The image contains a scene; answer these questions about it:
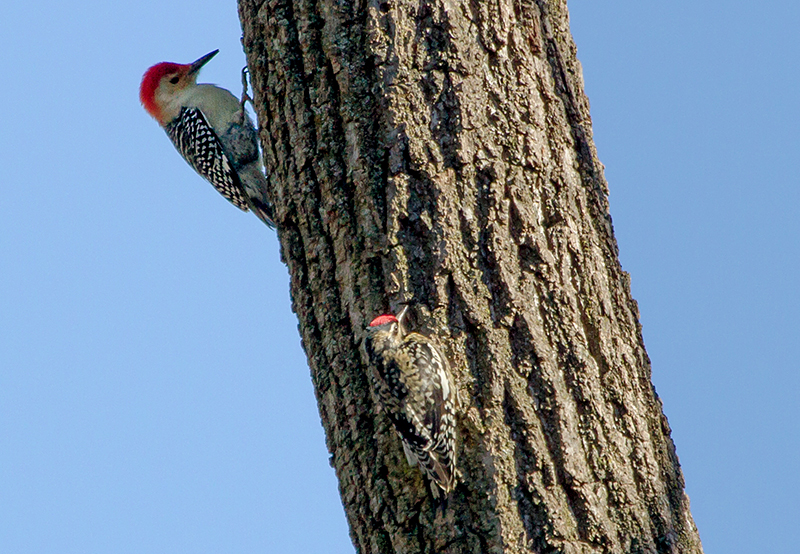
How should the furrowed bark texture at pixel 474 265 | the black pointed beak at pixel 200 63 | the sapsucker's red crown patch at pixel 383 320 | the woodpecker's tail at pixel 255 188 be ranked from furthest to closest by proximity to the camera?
the black pointed beak at pixel 200 63 → the woodpecker's tail at pixel 255 188 → the sapsucker's red crown patch at pixel 383 320 → the furrowed bark texture at pixel 474 265

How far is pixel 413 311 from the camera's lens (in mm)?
3248

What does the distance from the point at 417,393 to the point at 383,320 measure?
0.56 metres

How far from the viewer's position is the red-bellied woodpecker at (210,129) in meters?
6.67

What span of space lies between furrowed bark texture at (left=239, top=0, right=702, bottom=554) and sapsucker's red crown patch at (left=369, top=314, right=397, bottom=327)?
0.04 metres

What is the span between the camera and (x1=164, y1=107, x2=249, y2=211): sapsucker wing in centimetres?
677

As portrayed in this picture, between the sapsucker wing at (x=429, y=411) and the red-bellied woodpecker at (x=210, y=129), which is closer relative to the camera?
the sapsucker wing at (x=429, y=411)

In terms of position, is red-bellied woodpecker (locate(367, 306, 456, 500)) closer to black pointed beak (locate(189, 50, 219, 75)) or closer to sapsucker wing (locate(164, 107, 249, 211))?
sapsucker wing (locate(164, 107, 249, 211))

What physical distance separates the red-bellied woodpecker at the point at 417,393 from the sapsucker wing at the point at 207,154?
11.8ft

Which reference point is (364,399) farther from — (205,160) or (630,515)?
(205,160)

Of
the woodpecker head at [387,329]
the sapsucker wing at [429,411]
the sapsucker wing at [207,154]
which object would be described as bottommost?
the sapsucker wing at [429,411]

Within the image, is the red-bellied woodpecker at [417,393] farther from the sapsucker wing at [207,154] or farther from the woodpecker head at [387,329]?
the sapsucker wing at [207,154]

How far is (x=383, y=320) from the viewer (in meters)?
3.24

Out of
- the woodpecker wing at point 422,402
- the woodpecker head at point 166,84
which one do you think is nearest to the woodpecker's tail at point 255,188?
the woodpecker head at point 166,84

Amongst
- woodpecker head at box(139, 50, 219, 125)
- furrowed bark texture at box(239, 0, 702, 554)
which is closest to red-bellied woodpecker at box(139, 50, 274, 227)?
woodpecker head at box(139, 50, 219, 125)
